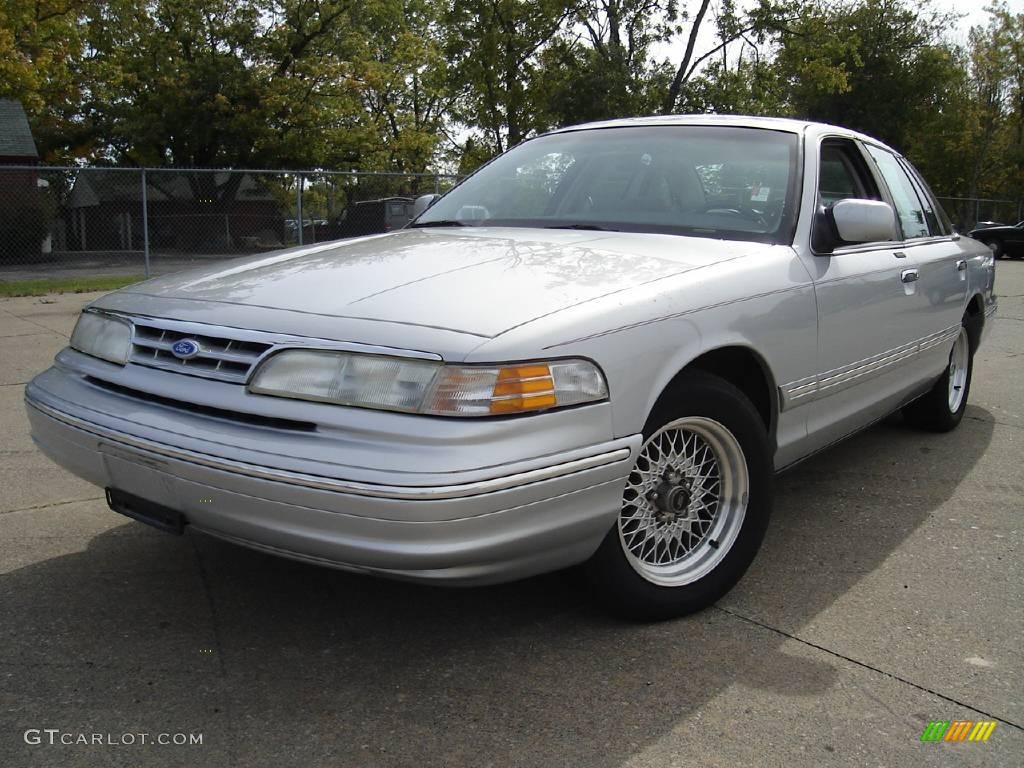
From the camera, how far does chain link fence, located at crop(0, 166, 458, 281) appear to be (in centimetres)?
1688

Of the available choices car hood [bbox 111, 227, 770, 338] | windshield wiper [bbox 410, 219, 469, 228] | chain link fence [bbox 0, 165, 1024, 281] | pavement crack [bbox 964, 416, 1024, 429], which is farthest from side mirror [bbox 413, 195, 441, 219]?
chain link fence [bbox 0, 165, 1024, 281]

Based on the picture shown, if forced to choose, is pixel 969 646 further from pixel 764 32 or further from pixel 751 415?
pixel 764 32

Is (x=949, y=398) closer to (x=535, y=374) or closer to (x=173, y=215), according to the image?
(x=535, y=374)

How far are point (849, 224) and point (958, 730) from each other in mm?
1834

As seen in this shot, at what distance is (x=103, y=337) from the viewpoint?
3102mm

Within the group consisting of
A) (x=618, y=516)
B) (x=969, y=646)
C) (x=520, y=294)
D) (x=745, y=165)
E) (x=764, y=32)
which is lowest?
(x=969, y=646)

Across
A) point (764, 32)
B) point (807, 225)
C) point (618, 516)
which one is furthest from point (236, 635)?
point (764, 32)

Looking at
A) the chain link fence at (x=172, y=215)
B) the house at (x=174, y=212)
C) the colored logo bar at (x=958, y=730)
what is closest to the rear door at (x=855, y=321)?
the colored logo bar at (x=958, y=730)

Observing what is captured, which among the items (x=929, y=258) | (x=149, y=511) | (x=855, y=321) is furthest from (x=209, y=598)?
(x=929, y=258)

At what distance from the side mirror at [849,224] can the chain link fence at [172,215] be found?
13.3 metres

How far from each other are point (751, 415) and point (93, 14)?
35571mm

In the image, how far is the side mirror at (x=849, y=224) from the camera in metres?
3.62

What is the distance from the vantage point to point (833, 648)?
2.96m

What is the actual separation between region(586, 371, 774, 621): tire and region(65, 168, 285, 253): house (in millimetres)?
14680
